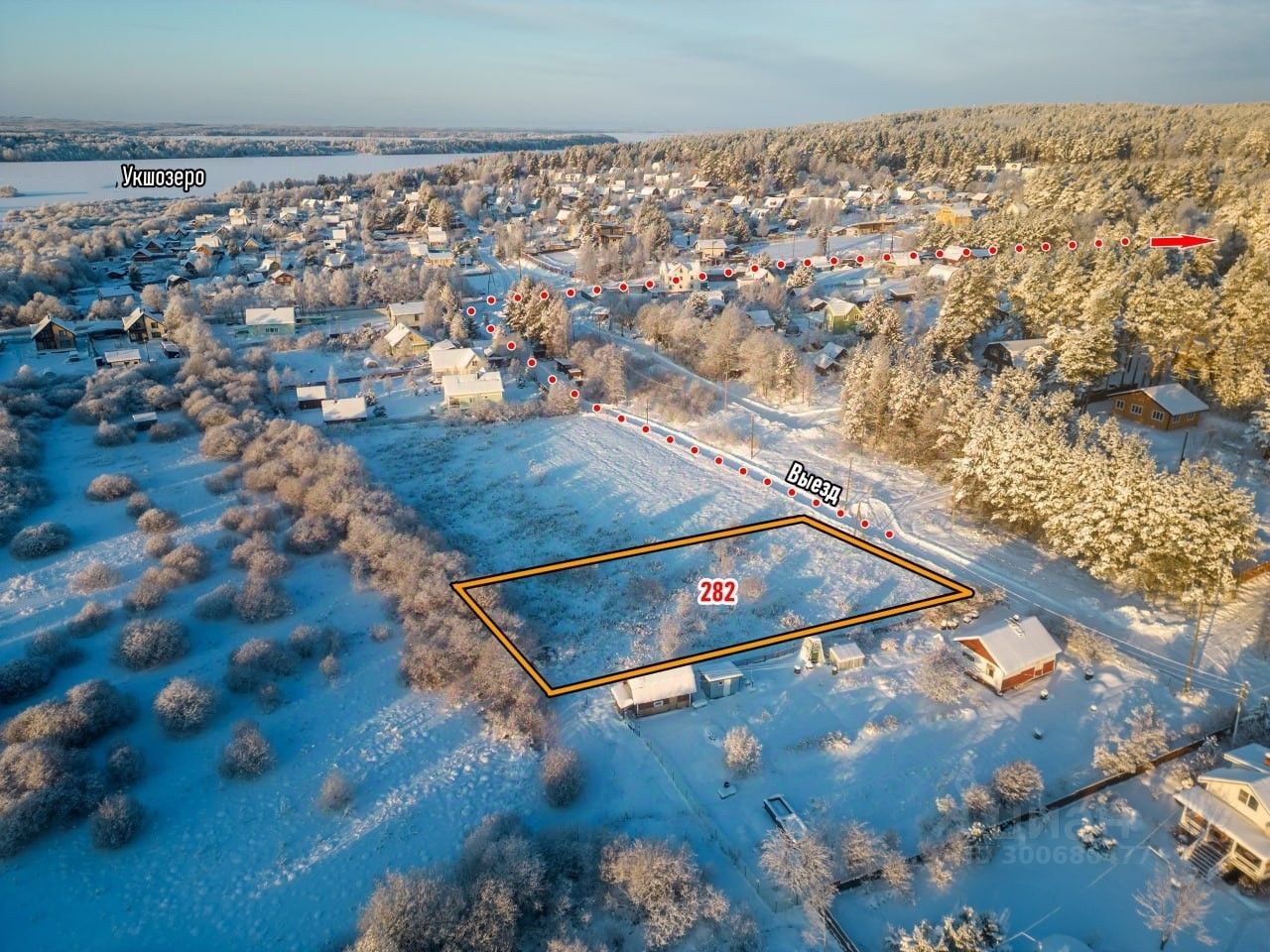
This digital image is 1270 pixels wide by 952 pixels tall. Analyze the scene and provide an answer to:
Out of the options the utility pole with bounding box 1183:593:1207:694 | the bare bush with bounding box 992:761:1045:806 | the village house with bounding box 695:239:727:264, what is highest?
the village house with bounding box 695:239:727:264

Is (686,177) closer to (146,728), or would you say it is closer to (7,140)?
(146,728)

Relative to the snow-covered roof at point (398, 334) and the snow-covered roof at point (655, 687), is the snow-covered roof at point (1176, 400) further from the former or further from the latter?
the snow-covered roof at point (398, 334)

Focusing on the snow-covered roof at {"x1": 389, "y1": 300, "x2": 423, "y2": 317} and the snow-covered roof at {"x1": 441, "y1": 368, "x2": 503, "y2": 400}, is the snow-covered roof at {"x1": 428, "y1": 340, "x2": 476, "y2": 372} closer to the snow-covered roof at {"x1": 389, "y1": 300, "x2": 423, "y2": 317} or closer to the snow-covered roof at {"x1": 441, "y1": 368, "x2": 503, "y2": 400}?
the snow-covered roof at {"x1": 441, "y1": 368, "x2": 503, "y2": 400}

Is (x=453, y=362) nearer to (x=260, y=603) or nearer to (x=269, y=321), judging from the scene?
(x=269, y=321)

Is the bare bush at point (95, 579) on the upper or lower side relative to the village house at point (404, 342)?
lower

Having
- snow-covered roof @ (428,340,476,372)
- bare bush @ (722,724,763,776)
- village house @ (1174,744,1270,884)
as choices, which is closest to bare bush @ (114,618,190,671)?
bare bush @ (722,724,763,776)

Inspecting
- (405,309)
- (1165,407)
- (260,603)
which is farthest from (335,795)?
(405,309)

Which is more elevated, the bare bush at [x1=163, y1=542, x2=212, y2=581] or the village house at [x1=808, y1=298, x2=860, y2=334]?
the village house at [x1=808, y1=298, x2=860, y2=334]

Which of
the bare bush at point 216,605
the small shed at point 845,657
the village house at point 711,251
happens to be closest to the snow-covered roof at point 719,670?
the small shed at point 845,657
